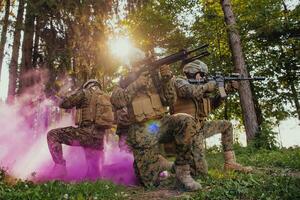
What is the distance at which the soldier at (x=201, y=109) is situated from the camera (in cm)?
694

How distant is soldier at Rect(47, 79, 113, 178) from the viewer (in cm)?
811

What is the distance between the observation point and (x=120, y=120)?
905 centimetres

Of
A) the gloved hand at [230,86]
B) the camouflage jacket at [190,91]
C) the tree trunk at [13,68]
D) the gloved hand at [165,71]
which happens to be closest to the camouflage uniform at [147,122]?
the gloved hand at [165,71]

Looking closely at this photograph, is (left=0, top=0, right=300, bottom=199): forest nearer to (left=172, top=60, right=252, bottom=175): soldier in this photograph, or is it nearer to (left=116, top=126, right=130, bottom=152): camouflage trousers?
(left=172, top=60, right=252, bottom=175): soldier

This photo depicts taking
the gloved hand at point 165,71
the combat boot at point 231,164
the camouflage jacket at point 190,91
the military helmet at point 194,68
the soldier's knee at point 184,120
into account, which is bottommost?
the combat boot at point 231,164

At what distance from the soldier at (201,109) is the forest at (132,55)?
0.41 meters

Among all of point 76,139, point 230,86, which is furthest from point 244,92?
point 76,139

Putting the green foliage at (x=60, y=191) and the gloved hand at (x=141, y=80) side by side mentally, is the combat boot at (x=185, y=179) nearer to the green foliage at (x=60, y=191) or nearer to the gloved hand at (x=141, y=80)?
the green foliage at (x=60, y=191)

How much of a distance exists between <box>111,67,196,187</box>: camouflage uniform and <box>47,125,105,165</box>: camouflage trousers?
1863 millimetres

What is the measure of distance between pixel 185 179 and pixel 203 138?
1.66 m

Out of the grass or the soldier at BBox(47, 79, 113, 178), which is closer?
the grass

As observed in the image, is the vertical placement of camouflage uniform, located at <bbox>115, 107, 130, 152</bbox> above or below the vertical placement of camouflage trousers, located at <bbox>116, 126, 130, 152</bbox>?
above

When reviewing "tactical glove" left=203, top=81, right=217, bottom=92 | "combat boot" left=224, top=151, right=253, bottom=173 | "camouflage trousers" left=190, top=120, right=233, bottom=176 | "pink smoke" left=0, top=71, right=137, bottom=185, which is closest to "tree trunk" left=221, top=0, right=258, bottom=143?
"pink smoke" left=0, top=71, right=137, bottom=185

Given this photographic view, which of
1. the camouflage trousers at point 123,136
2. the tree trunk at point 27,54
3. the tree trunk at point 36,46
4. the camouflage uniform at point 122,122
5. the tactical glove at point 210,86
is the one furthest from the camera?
the tree trunk at point 36,46
